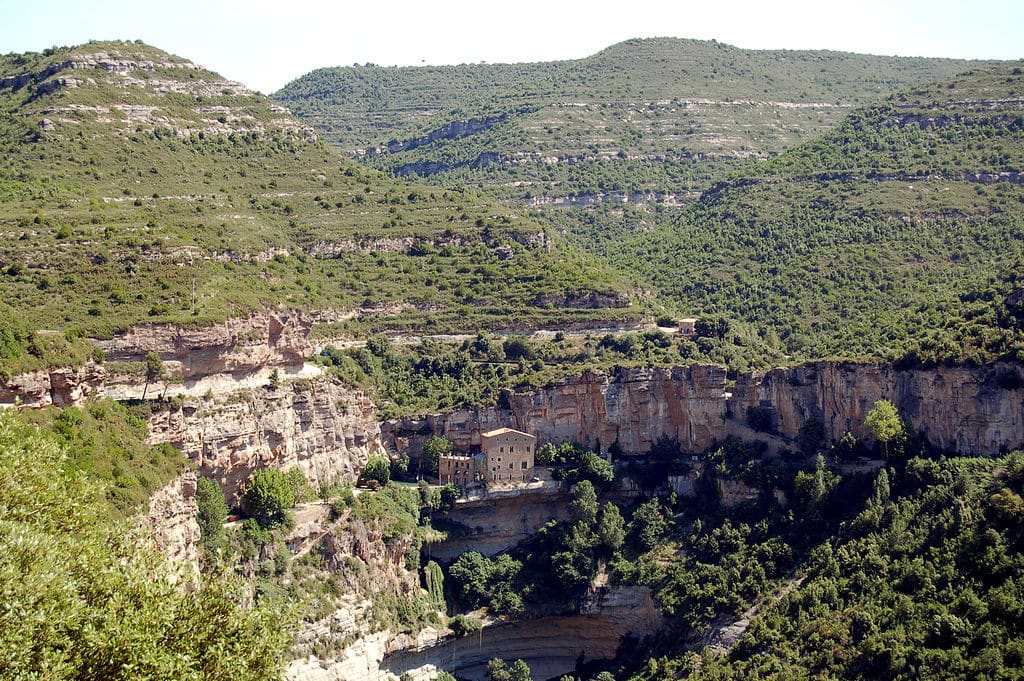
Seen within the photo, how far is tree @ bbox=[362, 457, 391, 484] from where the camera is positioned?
63344 mm

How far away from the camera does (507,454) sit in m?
64.8

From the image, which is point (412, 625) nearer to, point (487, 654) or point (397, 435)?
point (487, 654)

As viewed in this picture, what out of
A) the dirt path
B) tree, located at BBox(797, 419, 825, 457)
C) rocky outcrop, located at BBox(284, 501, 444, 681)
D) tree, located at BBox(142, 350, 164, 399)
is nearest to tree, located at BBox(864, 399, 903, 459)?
tree, located at BBox(797, 419, 825, 457)

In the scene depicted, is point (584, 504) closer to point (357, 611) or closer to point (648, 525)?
point (648, 525)

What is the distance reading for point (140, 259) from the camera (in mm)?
63750

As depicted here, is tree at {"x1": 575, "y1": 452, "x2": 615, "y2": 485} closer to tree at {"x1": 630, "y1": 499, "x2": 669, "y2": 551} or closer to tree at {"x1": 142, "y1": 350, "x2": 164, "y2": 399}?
tree at {"x1": 630, "y1": 499, "x2": 669, "y2": 551}

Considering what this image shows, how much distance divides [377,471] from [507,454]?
235 inches

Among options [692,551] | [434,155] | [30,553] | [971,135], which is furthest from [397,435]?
[434,155]

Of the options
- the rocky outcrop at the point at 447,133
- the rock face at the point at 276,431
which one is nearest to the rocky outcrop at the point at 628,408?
the rock face at the point at 276,431

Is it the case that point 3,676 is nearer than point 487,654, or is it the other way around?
point 3,676

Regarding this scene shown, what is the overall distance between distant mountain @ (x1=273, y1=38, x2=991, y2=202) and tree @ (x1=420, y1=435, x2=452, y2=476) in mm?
42528

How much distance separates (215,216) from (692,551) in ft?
101

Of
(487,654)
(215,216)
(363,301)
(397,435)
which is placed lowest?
(487,654)

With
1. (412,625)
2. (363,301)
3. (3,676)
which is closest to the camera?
(3,676)
